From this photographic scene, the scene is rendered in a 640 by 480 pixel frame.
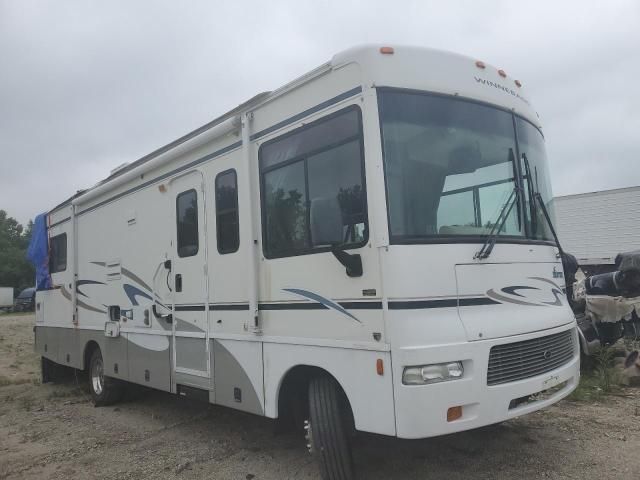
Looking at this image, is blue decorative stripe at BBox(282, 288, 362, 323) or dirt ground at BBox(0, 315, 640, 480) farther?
dirt ground at BBox(0, 315, 640, 480)

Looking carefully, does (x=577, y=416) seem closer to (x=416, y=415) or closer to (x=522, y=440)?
(x=522, y=440)

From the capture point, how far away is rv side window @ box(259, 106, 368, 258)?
393cm

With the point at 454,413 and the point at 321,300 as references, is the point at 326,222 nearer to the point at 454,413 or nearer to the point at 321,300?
the point at 321,300

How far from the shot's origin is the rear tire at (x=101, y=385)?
7707 mm

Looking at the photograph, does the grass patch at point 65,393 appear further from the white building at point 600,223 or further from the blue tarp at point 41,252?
the white building at point 600,223

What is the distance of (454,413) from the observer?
3609 millimetres

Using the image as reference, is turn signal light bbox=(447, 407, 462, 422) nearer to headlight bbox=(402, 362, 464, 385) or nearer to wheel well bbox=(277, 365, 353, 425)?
headlight bbox=(402, 362, 464, 385)

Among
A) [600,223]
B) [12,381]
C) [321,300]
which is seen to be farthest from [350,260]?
[600,223]

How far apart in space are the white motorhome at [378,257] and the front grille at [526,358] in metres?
0.01

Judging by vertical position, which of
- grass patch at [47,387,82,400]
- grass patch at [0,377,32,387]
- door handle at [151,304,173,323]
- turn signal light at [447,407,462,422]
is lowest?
grass patch at [47,387,82,400]

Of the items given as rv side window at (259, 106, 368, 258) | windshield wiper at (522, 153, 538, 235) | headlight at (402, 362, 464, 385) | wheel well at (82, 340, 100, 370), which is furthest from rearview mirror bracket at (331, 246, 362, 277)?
wheel well at (82, 340, 100, 370)

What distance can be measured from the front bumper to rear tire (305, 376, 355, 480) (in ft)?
2.01

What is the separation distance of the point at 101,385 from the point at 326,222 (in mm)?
5317

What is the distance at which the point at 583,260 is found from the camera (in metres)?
18.1
